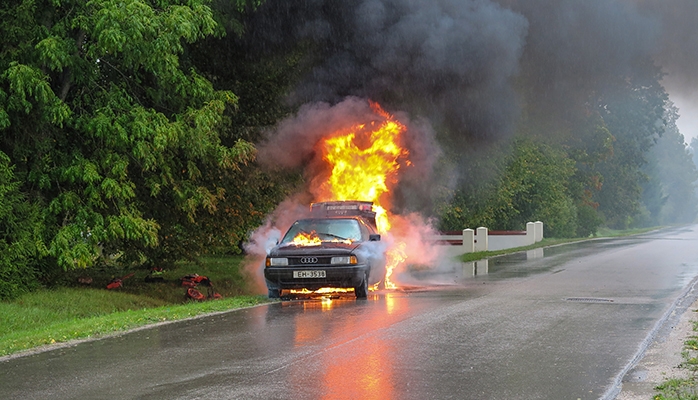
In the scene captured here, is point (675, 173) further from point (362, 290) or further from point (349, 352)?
point (349, 352)

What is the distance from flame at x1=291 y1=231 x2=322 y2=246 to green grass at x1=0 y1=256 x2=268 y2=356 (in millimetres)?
1248

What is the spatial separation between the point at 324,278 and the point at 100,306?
211 inches

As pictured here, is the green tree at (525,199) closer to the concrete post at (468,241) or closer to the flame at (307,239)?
the concrete post at (468,241)

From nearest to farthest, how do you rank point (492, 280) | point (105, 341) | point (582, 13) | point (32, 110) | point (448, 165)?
1. point (105, 341)
2. point (32, 110)
3. point (492, 280)
4. point (582, 13)
5. point (448, 165)

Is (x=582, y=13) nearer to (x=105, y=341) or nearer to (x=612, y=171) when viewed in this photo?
(x=105, y=341)

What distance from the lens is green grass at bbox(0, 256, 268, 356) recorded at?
1089cm

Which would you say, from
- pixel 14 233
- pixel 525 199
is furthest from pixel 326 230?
pixel 525 199

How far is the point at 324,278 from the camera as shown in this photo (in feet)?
48.1

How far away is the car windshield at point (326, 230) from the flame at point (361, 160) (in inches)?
264

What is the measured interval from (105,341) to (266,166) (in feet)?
42.3

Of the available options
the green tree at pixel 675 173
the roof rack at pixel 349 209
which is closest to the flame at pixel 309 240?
the roof rack at pixel 349 209

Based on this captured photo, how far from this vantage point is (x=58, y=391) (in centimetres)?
703

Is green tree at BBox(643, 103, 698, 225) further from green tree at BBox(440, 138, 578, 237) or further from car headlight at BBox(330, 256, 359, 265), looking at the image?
car headlight at BBox(330, 256, 359, 265)

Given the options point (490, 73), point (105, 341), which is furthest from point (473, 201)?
point (105, 341)
